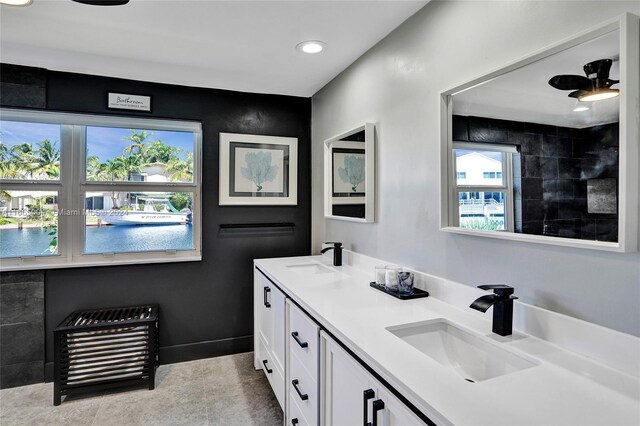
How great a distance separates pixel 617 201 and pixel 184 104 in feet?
9.58

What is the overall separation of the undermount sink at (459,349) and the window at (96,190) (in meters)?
2.15

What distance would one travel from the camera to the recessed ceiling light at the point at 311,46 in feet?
6.91

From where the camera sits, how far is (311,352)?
1542 millimetres

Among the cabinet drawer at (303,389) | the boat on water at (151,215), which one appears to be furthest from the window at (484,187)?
the boat on water at (151,215)

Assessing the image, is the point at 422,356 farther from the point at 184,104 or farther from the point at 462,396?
the point at 184,104

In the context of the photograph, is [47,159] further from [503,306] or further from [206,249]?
[503,306]

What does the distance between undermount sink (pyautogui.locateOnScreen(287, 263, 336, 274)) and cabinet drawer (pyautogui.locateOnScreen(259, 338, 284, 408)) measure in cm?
58

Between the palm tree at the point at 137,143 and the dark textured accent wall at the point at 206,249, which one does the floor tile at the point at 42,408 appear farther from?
the palm tree at the point at 137,143

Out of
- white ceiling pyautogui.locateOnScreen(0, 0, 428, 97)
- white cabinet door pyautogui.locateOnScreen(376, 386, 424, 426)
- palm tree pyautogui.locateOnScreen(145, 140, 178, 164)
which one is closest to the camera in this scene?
white cabinet door pyautogui.locateOnScreen(376, 386, 424, 426)

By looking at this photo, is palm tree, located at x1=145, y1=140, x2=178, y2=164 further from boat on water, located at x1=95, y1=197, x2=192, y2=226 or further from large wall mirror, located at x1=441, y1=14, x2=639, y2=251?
large wall mirror, located at x1=441, y1=14, x2=639, y2=251

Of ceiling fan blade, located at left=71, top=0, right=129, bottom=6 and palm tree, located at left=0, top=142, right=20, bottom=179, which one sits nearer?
ceiling fan blade, located at left=71, top=0, right=129, bottom=6

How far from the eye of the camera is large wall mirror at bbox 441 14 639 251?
95 cm

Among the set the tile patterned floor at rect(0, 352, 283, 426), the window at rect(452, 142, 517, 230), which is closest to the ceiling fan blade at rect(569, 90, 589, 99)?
the window at rect(452, 142, 517, 230)

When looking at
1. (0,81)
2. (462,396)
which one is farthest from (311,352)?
(0,81)
